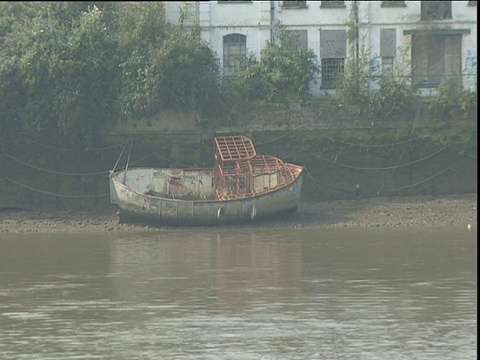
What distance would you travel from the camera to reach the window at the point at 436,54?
39750 mm

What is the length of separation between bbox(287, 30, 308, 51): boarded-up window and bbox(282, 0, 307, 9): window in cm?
90

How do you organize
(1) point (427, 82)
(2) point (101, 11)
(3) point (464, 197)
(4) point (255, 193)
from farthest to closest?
1. (1) point (427, 82)
2. (2) point (101, 11)
3. (3) point (464, 197)
4. (4) point (255, 193)

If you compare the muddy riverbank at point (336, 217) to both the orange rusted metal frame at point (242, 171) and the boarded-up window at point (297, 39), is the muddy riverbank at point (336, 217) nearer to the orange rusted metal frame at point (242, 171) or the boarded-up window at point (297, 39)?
the orange rusted metal frame at point (242, 171)

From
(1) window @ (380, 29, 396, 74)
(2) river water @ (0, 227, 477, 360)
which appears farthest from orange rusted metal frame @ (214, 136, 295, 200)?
(1) window @ (380, 29, 396, 74)

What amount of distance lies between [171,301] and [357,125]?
16.1 metres

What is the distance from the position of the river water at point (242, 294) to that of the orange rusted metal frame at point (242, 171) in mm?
2023

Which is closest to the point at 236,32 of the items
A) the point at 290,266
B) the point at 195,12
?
the point at 195,12

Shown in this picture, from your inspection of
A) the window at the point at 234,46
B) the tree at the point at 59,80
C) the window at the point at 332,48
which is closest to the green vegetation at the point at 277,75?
the window at the point at 332,48

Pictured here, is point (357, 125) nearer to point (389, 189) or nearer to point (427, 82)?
point (389, 189)

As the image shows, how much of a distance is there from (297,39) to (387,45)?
331 centimetres

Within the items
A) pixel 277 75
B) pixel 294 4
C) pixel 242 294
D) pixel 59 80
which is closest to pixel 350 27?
pixel 294 4

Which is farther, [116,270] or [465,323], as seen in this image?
[116,270]

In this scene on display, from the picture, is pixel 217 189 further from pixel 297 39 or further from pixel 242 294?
pixel 242 294

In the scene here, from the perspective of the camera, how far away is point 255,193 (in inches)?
1170
